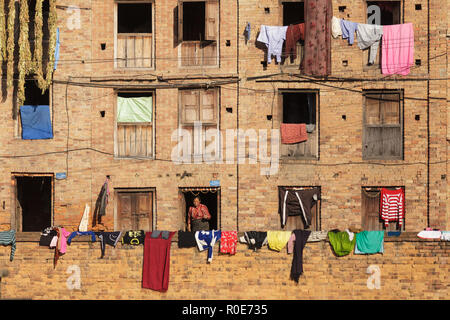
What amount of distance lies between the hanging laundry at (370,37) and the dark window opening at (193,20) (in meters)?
4.83

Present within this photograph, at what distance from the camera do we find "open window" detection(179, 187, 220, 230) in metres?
17.5

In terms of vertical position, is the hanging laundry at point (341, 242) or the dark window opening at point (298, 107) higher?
the dark window opening at point (298, 107)

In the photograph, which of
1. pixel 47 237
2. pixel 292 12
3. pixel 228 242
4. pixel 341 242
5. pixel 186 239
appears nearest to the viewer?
pixel 341 242

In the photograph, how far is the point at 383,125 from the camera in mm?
17406

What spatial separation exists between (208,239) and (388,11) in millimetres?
8914

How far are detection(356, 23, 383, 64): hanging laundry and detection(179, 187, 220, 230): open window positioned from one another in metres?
6.17

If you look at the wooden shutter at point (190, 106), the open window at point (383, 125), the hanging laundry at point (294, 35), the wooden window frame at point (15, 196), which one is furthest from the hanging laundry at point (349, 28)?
the wooden window frame at point (15, 196)

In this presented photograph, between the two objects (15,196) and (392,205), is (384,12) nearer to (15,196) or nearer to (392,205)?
(392,205)

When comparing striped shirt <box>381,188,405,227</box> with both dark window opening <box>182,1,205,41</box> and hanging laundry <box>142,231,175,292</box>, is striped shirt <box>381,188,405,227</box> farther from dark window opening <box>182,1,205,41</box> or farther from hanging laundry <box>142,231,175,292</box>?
dark window opening <box>182,1,205,41</box>

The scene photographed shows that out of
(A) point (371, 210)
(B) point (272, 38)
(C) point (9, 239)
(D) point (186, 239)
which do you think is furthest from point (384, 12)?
(C) point (9, 239)

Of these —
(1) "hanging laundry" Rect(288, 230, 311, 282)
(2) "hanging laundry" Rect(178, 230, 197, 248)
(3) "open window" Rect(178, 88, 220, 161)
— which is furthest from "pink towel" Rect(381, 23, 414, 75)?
(2) "hanging laundry" Rect(178, 230, 197, 248)

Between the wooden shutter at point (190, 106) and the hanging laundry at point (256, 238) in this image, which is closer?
the hanging laundry at point (256, 238)

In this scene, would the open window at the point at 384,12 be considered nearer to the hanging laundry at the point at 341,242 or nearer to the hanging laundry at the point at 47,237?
the hanging laundry at the point at 341,242

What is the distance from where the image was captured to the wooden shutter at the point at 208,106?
1758cm
